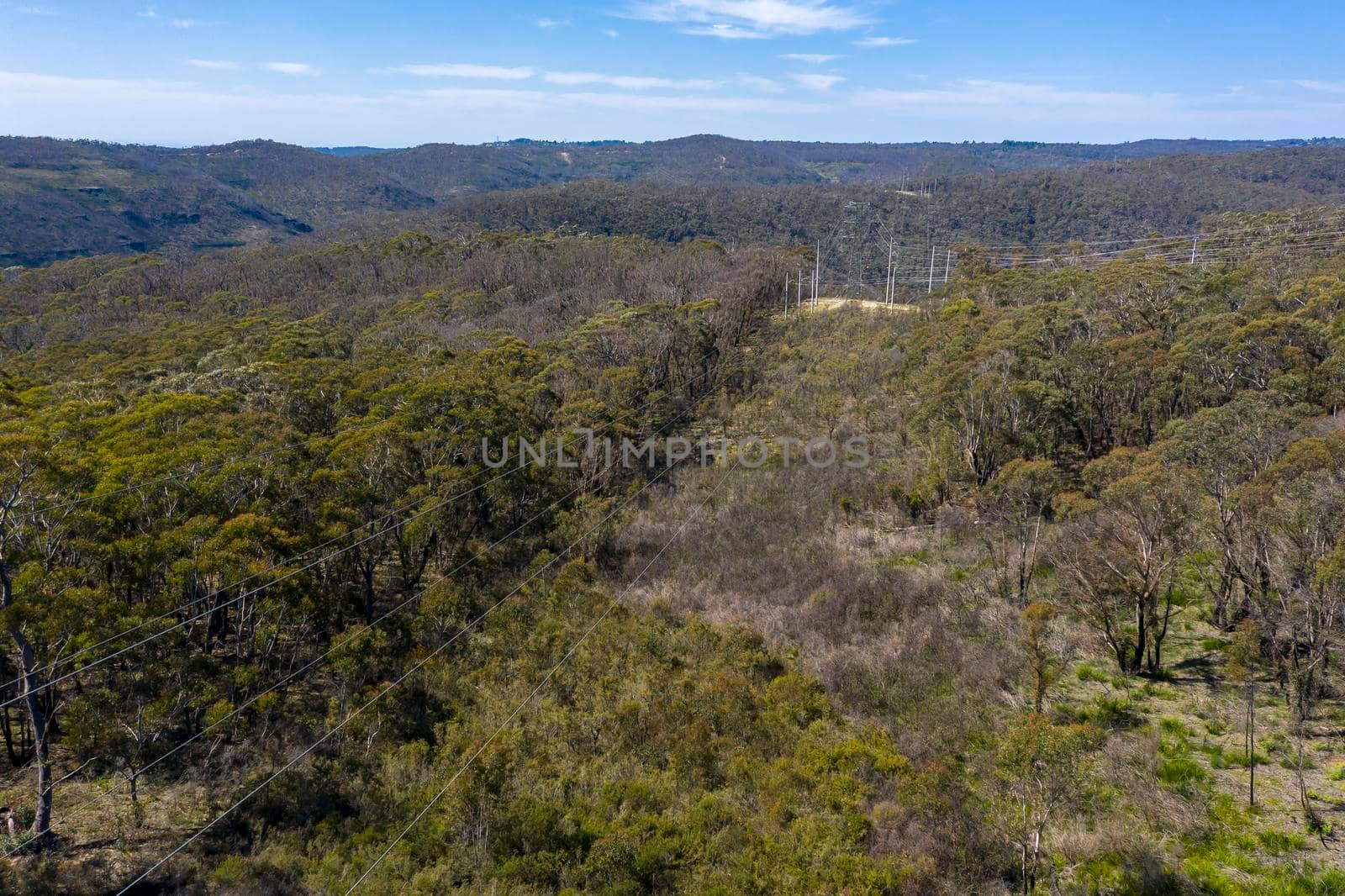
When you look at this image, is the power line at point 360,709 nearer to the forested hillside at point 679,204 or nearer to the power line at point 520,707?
the power line at point 520,707

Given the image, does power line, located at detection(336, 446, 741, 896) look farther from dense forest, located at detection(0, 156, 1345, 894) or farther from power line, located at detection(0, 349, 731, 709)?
power line, located at detection(0, 349, 731, 709)

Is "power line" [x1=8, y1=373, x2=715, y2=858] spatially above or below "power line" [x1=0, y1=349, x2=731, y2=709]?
below

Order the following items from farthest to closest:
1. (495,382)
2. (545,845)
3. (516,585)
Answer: (495,382) < (516,585) < (545,845)

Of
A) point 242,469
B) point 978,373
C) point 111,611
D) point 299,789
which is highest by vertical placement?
point 978,373

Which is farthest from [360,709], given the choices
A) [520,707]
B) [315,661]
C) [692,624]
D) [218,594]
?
[692,624]

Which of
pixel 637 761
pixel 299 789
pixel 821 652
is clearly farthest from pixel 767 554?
pixel 299 789

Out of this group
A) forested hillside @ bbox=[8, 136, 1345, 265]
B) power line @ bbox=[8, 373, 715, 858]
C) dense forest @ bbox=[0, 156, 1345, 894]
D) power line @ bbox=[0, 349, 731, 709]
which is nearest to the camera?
dense forest @ bbox=[0, 156, 1345, 894]

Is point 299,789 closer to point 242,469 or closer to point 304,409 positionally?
point 242,469

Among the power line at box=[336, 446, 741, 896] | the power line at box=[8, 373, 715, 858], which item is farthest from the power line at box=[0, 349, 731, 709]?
the power line at box=[336, 446, 741, 896]

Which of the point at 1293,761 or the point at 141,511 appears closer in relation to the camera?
the point at 1293,761
